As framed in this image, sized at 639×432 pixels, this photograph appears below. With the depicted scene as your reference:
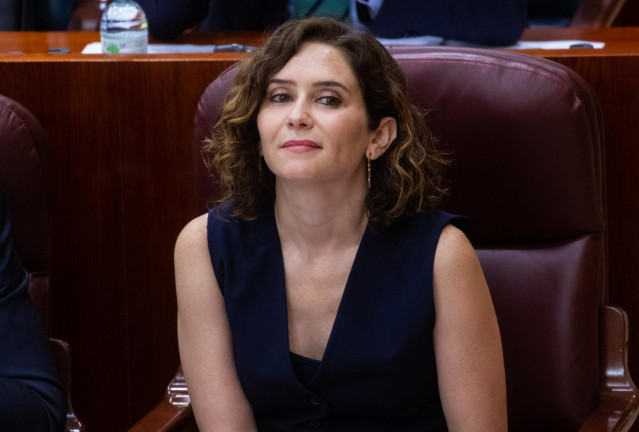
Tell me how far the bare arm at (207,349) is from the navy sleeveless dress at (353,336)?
0.06 ft

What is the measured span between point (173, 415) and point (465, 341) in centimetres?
49

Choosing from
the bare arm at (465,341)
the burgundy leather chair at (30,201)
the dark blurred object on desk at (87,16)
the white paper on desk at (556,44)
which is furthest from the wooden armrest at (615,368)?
the dark blurred object on desk at (87,16)

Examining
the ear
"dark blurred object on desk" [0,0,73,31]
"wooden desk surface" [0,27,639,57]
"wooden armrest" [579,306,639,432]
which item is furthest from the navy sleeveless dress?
"dark blurred object on desk" [0,0,73,31]

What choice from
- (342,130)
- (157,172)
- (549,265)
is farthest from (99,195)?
(549,265)

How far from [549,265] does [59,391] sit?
0.80m

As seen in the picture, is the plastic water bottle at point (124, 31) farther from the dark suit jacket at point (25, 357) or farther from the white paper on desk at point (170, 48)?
the dark suit jacket at point (25, 357)

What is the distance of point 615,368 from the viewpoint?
60.0 inches

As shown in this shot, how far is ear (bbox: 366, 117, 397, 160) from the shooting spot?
140cm

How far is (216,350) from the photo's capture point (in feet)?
4.74

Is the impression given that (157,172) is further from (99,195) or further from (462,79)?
(462,79)

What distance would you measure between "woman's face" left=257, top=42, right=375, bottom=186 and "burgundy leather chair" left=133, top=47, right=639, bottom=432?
19 cm

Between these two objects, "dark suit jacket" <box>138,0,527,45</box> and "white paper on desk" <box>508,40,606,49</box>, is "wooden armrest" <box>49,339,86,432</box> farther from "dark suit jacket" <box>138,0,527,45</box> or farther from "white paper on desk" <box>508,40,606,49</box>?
"white paper on desk" <box>508,40,606,49</box>

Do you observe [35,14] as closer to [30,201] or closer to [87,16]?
[87,16]

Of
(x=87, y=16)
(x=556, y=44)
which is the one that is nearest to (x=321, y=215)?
(x=556, y=44)
